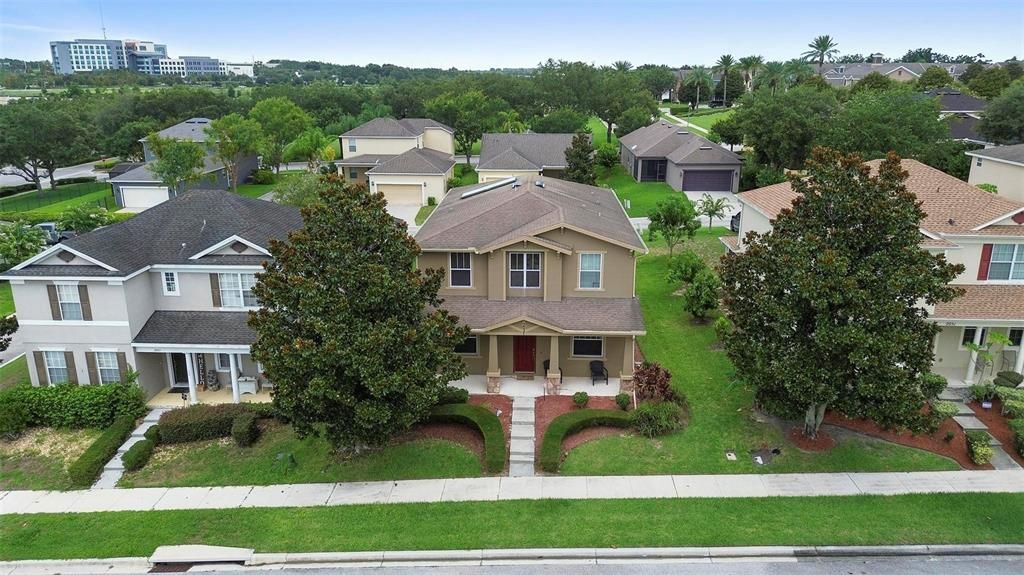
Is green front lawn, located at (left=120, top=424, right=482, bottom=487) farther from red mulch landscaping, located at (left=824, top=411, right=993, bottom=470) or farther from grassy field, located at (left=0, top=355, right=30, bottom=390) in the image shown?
red mulch landscaping, located at (left=824, top=411, right=993, bottom=470)

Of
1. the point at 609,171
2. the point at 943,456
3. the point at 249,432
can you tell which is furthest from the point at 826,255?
the point at 609,171

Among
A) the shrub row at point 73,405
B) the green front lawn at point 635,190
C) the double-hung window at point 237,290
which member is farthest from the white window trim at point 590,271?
the green front lawn at point 635,190

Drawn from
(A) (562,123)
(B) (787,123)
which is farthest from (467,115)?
(B) (787,123)

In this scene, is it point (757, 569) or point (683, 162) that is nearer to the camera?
point (757, 569)

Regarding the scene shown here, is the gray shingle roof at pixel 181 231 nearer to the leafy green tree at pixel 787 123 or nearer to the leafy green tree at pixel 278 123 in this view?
the leafy green tree at pixel 787 123

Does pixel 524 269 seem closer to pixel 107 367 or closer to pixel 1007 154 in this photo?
pixel 107 367

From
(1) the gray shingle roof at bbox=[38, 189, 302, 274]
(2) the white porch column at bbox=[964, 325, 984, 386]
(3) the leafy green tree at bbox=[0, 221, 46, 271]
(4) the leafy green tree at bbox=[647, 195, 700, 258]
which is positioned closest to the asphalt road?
(2) the white porch column at bbox=[964, 325, 984, 386]
